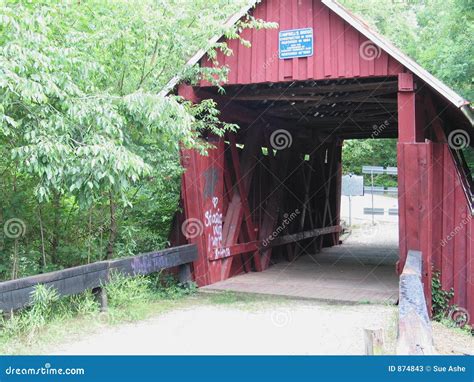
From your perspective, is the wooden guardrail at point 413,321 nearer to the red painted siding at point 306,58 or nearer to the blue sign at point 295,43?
the red painted siding at point 306,58

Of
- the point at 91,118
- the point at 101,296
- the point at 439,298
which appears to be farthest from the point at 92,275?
the point at 439,298

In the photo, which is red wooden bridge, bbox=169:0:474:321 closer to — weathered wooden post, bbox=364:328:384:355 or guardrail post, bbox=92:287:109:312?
guardrail post, bbox=92:287:109:312

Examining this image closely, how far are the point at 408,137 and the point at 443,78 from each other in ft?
28.8

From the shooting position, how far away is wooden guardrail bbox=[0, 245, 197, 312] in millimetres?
5695

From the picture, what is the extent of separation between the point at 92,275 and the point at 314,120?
8.06 meters

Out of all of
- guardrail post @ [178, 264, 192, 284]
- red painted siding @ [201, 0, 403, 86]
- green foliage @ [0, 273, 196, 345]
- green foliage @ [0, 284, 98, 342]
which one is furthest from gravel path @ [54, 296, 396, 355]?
red painted siding @ [201, 0, 403, 86]

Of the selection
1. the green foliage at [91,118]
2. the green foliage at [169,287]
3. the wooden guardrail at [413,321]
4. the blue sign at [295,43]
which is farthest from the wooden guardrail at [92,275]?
the wooden guardrail at [413,321]

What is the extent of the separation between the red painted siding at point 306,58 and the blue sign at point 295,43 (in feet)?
0.21

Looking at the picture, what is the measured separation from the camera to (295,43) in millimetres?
8773

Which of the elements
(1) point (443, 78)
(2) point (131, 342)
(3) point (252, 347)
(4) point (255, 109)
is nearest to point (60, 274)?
(2) point (131, 342)

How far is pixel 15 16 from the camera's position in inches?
229

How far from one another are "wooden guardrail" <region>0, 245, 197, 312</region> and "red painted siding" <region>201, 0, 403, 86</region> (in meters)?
2.78
